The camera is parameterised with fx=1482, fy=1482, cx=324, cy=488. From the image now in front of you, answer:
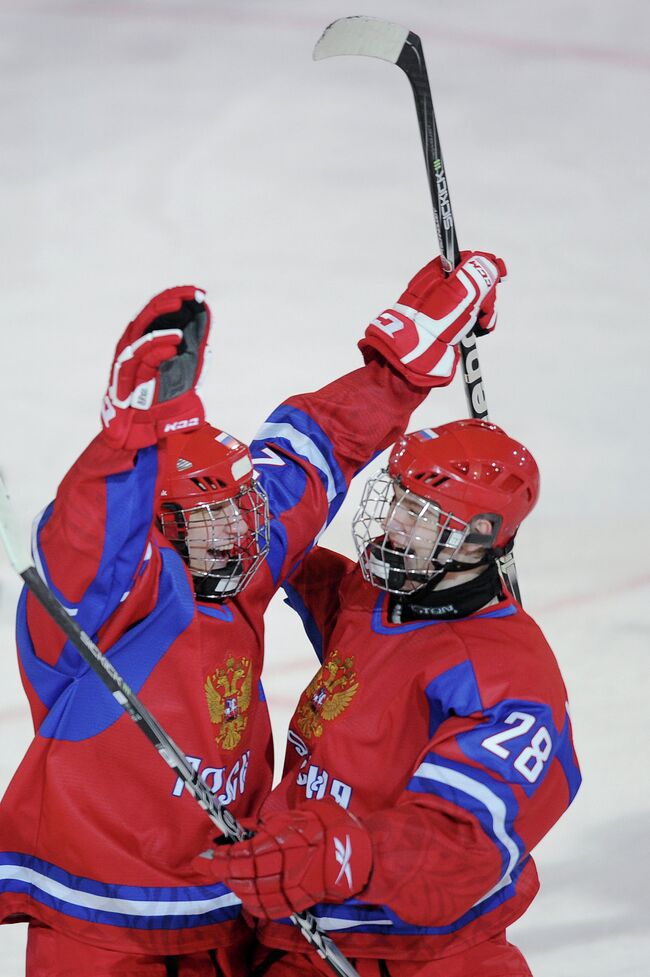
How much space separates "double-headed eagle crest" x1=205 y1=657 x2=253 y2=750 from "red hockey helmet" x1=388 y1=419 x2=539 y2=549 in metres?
0.39

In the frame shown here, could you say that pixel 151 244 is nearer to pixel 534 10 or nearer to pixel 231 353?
pixel 231 353

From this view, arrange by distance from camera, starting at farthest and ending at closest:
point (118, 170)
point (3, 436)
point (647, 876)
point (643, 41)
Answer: point (643, 41)
point (118, 170)
point (3, 436)
point (647, 876)

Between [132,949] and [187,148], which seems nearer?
[132,949]

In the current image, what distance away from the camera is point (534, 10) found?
19.1 feet

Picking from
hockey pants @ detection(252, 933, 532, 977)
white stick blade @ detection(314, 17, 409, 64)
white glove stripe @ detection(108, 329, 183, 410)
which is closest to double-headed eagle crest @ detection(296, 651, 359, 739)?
hockey pants @ detection(252, 933, 532, 977)

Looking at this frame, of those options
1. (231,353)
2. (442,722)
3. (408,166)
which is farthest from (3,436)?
(442,722)

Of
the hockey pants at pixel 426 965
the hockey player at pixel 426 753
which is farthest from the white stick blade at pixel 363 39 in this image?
the hockey pants at pixel 426 965

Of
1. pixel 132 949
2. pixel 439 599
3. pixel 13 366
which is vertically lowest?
pixel 132 949

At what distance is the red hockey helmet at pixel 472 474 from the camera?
2.23 m

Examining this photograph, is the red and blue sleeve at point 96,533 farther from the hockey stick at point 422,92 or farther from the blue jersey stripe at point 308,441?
the hockey stick at point 422,92

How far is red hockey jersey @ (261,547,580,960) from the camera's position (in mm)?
2074

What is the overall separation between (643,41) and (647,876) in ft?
11.9

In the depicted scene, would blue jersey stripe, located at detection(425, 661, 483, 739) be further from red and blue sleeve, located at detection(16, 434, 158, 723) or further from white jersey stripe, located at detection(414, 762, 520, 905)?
red and blue sleeve, located at detection(16, 434, 158, 723)

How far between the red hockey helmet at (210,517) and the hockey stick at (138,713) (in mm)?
248
